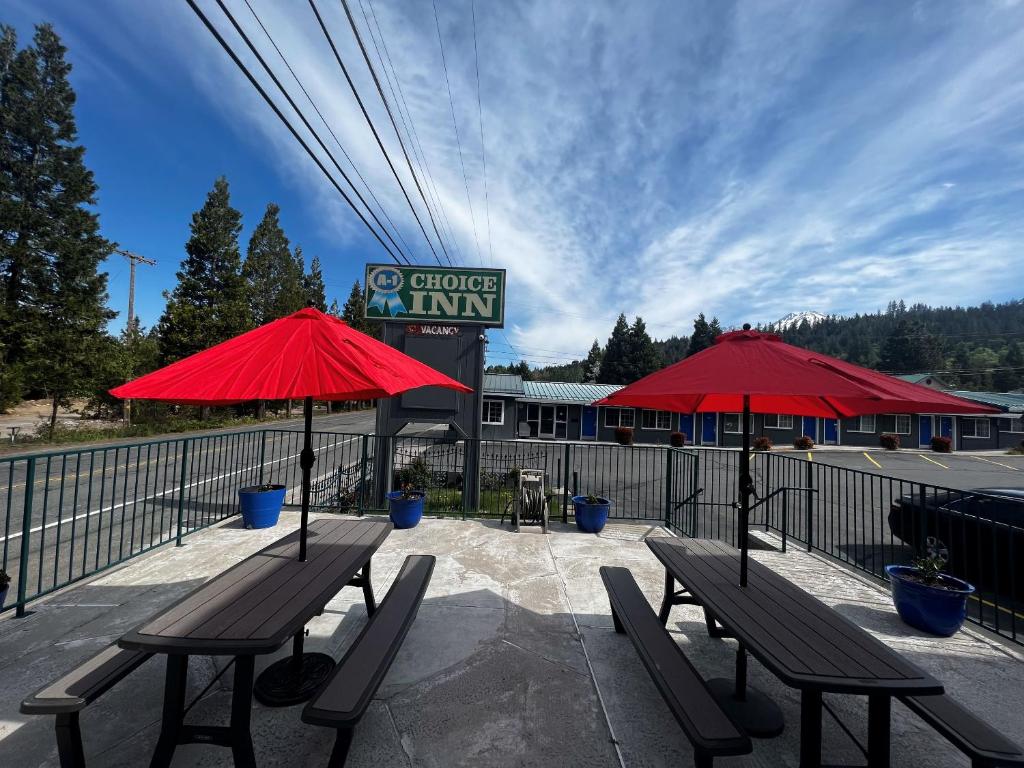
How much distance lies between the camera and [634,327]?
50.0 meters

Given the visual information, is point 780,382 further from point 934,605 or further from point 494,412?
point 494,412

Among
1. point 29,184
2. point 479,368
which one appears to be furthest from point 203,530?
point 29,184

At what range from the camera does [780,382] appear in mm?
2035

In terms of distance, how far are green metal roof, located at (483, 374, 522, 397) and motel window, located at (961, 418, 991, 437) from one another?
30.2 metres

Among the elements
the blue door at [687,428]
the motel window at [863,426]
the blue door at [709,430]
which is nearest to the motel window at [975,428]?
the motel window at [863,426]

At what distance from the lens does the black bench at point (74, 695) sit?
172 cm

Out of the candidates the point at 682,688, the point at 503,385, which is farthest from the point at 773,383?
the point at 503,385

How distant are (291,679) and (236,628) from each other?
1.04 m

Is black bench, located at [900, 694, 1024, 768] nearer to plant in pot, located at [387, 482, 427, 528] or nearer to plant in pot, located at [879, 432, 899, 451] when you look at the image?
plant in pot, located at [387, 482, 427, 528]

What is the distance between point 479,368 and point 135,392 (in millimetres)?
6536

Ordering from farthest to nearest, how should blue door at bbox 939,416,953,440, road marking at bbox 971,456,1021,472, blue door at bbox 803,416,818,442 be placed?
blue door at bbox 939,416,953,440 → blue door at bbox 803,416,818,442 → road marking at bbox 971,456,1021,472

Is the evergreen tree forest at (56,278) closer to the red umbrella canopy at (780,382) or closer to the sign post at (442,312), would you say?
the sign post at (442,312)

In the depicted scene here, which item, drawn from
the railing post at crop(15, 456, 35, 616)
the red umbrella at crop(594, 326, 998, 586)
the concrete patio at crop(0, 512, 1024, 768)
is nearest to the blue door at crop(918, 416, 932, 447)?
the concrete patio at crop(0, 512, 1024, 768)

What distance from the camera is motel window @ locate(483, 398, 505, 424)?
2538 cm
